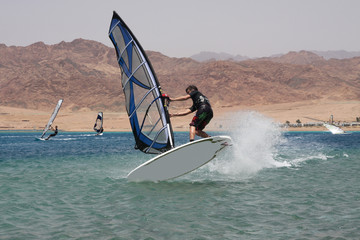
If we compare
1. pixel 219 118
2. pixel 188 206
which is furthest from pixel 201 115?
pixel 219 118

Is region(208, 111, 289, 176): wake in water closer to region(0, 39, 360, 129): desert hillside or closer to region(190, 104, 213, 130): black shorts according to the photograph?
region(190, 104, 213, 130): black shorts

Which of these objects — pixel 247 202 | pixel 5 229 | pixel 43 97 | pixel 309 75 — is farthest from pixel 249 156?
pixel 309 75

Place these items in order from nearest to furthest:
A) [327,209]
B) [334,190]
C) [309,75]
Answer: [327,209] < [334,190] < [309,75]

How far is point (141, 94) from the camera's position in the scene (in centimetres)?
1123

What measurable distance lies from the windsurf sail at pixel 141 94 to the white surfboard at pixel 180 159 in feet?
2.09

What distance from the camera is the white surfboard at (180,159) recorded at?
9.95m

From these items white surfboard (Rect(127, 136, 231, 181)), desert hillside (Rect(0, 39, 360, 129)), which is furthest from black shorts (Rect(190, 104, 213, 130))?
desert hillside (Rect(0, 39, 360, 129))

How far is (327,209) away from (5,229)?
6295 mm

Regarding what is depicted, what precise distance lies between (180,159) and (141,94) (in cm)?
219

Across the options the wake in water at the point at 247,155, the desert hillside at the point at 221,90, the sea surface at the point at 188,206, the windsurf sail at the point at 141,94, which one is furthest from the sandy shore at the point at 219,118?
the windsurf sail at the point at 141,94

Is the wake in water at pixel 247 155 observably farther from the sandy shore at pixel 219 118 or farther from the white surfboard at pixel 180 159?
the sandy shore at pixel 219 118

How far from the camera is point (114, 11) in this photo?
36.8 feet

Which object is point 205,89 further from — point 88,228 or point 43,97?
point 88,228

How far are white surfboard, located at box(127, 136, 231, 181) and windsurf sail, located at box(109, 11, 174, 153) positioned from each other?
2.09ft
